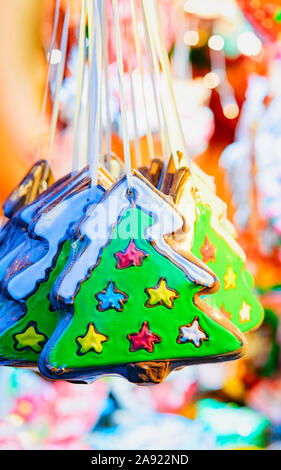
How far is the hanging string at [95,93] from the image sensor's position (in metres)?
0.44

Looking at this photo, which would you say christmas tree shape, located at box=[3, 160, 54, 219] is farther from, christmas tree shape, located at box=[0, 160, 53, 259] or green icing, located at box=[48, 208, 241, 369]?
green icing, located at box=[48, 208, 241, 369]

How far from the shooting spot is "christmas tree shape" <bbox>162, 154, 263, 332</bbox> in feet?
1.57

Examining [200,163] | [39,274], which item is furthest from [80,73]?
[200,163]

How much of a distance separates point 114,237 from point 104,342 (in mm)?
82

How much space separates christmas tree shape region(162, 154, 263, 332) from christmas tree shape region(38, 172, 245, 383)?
44mm

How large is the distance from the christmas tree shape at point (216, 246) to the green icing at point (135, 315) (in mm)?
46

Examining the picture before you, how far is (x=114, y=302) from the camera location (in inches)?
16.5

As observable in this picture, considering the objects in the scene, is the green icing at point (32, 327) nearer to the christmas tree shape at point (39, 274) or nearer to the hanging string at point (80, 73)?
the christmas tree shape at point (39, 274)

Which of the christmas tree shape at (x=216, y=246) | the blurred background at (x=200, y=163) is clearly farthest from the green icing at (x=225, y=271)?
the blurred background at (x=200, y=163)

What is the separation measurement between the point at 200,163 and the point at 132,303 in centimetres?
81

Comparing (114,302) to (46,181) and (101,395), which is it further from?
(101,395)

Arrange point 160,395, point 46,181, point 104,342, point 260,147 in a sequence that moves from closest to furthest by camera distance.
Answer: point 104,342 → point 46,181 → point 260,147 → point 160,395

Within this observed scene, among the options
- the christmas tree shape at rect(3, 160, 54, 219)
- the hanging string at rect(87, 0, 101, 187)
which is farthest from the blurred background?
the hanging string at rect(87, 0, 101, 187)

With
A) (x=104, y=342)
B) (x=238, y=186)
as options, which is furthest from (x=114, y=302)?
(x=238, y=186)
